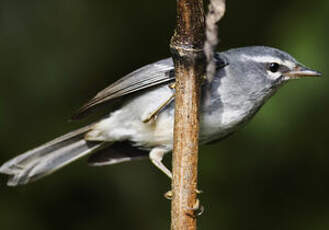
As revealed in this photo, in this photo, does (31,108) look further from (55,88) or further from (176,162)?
(176,162)

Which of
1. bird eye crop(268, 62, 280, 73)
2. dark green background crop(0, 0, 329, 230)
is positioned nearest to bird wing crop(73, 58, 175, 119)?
bird eye crop(268, 62, 280, 73)

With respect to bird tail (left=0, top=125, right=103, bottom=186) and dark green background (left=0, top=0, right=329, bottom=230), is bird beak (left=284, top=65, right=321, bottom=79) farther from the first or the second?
bird tail (left=0, top=125, right=103, bottom=186)

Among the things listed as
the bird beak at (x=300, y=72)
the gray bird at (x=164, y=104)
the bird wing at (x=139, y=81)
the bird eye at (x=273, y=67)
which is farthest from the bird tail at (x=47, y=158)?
the bird beak at (x=300, y=72)

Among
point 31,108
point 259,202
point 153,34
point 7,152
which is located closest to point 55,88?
point 31,108

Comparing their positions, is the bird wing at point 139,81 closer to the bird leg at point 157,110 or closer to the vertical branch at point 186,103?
the bird leg at point 157,110

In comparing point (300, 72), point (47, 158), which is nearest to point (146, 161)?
point (47, 158)

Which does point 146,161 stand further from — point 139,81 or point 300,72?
point 300,72
